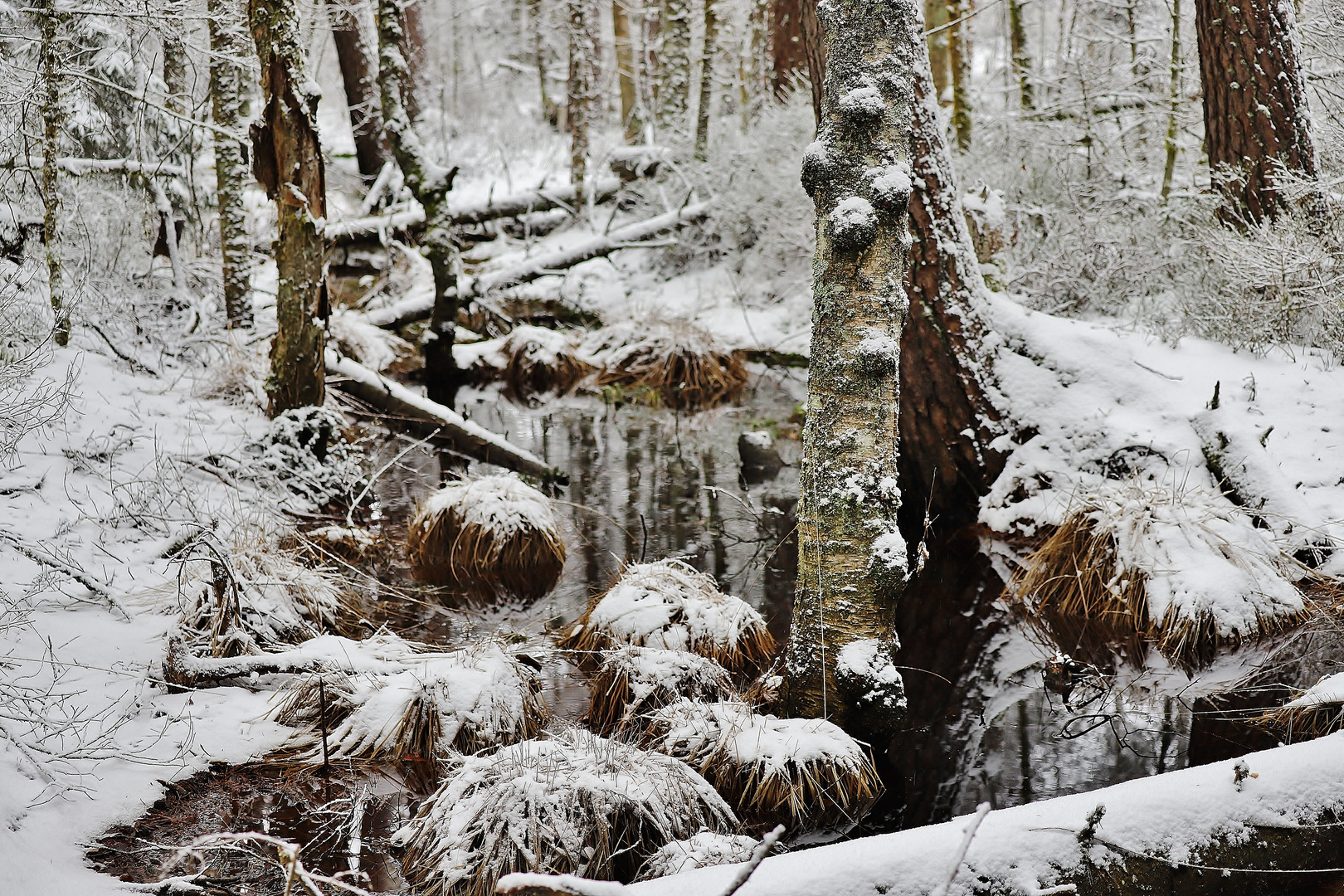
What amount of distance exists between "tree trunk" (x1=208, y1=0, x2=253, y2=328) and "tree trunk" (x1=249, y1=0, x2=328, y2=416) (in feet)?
5.88

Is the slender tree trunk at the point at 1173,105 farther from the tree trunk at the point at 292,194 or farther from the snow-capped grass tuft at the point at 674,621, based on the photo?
the tree trunk at the point at 292,194

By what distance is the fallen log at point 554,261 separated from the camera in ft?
32.1

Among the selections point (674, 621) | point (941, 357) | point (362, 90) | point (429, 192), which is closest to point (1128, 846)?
point (674, 621)

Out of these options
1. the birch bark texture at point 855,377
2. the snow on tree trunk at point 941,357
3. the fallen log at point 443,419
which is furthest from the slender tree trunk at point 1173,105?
the birch bark texture at point 855,377

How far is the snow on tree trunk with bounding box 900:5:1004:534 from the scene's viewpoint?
5.56m

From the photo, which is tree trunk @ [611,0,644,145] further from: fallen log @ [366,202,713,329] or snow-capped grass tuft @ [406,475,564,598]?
snow-capped grass tuft @ [406,475,564,598]

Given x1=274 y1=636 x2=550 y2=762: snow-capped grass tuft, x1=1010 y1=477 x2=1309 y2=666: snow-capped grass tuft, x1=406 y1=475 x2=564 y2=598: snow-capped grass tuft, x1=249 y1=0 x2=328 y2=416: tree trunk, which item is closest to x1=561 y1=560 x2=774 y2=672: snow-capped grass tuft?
x1=274 y1=636 x2=550 y2=762: snow-capped grass tuft

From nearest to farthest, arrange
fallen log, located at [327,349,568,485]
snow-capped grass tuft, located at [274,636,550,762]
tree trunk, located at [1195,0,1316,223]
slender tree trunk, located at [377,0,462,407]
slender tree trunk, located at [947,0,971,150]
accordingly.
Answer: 1. snow-capped grass tuft, located at [274,636,550,762]
2. tree trunk, located at [1195,0,1316,223]
3. fallen log, located at [327,349,568,485]
4. slender tree trunk, located at [377,0,462,407]
5. slender tree trunk, located at [947,0,971,150]

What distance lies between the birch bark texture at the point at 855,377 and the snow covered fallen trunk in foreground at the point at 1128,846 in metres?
1.19

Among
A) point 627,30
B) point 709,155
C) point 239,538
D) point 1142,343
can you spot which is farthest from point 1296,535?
point 627,30

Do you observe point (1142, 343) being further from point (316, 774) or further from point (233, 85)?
point (233, 85)

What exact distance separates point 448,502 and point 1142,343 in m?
4.70

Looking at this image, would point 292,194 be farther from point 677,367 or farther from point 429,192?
point 677,367

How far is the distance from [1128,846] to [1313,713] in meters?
2.01
